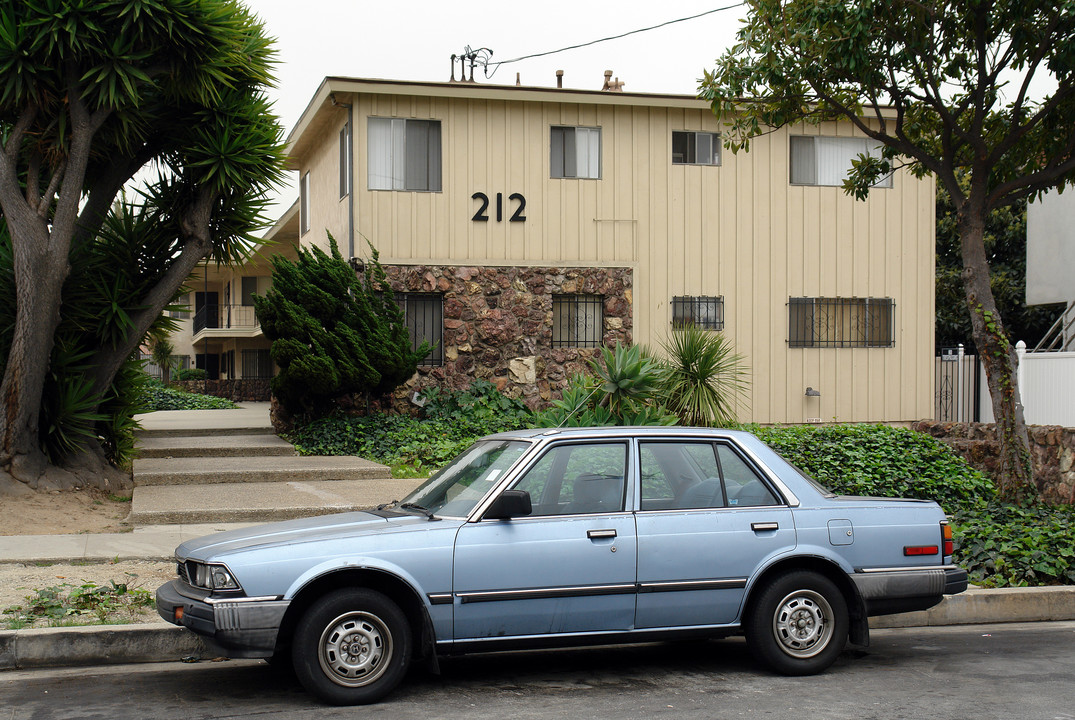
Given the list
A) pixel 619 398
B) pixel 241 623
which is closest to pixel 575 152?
pixel 619 398

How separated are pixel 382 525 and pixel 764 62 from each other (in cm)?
871

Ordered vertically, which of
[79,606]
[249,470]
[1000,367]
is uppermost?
[1000,367]

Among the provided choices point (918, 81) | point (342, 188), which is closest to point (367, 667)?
point (918, 81)

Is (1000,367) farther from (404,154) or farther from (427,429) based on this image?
(404,154)

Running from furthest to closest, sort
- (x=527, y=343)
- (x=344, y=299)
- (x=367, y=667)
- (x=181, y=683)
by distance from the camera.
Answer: (x=527, y=343)
(x=344, y=299)
(x=181, y=683)
(x=367, y=667)

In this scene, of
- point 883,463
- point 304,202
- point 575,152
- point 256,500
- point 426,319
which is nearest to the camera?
point 256,500

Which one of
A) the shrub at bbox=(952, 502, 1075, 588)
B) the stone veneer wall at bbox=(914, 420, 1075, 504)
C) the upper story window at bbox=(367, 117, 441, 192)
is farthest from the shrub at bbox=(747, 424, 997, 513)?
the upper story window at bbox=(367, 117, 441, 192)

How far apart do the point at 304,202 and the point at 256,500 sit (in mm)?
12862

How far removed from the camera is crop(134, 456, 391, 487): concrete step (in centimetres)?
1341

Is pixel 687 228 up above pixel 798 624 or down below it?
above

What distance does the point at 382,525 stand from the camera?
6.12m

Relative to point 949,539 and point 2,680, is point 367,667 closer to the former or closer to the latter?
point 2,680

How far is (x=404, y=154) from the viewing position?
1822cm

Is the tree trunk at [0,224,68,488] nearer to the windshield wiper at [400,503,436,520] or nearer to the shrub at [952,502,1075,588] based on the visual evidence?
the windshield wiper at [400,503,436,520]
